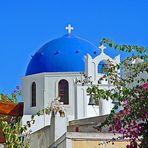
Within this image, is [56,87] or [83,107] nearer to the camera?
[83,107]

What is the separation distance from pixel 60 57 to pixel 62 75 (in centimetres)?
99

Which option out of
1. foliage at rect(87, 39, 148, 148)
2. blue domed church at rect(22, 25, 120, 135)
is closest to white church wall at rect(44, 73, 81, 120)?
blue domed church at rect(22, 25, 120, 135)

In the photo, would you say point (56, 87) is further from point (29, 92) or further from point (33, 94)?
point (29, 92)

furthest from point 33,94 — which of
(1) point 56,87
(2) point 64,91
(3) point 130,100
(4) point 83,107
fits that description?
(3) point 130,100

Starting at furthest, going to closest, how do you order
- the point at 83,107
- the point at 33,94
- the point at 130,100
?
the point at 33,94, the point at 83,107, the point at 130,100

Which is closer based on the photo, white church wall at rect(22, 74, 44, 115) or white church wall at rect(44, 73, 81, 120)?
white church wall at rect(44, 73, 81, 120)

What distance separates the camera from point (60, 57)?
3194cm

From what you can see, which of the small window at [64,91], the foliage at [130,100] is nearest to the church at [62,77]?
the small window at [64,91]

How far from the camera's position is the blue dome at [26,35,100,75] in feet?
104

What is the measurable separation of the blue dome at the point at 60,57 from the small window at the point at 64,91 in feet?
2.32

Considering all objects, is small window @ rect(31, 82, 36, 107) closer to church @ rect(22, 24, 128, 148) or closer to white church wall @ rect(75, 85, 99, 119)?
church @ rect(22, 24, 128, 148)

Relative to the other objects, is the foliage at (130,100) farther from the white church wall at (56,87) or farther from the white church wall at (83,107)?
the white church wall at (56,87)

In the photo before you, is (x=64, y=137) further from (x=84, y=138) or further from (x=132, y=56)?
(x=132, y=56)

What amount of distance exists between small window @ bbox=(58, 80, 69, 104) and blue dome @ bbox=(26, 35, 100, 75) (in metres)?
0.71
